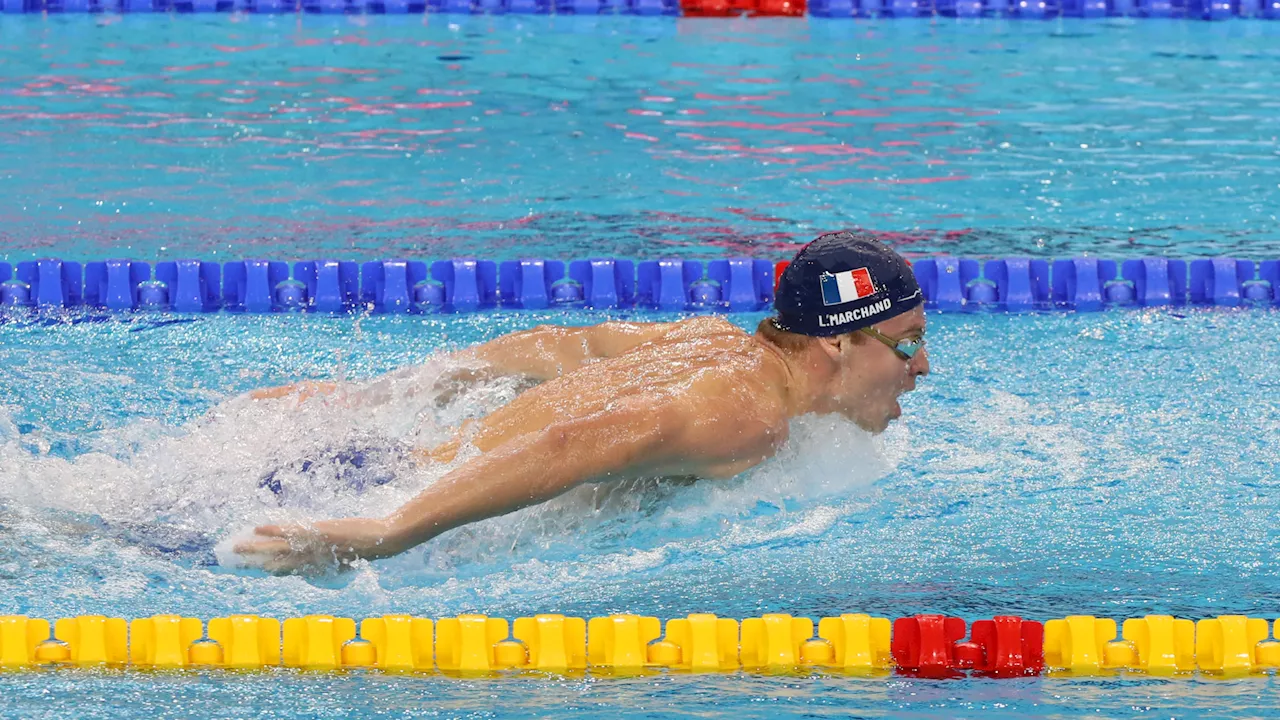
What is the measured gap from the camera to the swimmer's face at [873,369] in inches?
129

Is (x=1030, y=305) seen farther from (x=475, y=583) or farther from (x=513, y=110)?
(x=513, y=110)

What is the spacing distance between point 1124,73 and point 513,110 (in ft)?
12.4

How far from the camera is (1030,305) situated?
18.3ft

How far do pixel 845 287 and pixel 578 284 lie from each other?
7.98 feet

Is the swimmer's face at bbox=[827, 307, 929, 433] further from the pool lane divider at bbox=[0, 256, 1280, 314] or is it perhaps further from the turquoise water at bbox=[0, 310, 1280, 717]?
the pool lane divider at bbox=[0, 256, 1280, 314]

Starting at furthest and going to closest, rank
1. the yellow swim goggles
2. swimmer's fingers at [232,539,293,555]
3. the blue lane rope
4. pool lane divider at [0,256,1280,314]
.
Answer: the blue lane rope < pool lane divider at [0,256,1280,314] < the yellow swim goggles < swimmer's fingers at [232,539,293,555]

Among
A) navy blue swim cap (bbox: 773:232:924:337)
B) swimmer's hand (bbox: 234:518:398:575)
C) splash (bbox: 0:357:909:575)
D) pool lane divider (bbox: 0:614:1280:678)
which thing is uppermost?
navy blue swim cap (bbox: 773:232:924:337)

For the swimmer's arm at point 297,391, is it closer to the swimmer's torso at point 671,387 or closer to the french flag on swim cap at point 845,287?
the swimmer's torso at point 671,387

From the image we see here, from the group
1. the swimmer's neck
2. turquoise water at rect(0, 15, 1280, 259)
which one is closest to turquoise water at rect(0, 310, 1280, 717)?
the swimmer's neck

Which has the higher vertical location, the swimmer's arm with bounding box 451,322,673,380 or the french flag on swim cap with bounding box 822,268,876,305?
the french flag on swim cap with bounding box 822,268,876,305

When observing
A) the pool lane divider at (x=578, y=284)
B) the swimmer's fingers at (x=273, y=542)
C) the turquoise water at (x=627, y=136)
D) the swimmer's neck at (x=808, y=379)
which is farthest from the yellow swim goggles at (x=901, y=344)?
the turquoise water at (x=627, y=136)

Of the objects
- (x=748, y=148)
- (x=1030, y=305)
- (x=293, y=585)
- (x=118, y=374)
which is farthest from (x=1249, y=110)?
(x=293, y=585)

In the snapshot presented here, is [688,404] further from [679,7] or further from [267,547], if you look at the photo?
[679,7]

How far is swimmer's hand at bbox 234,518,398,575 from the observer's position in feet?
8.95
